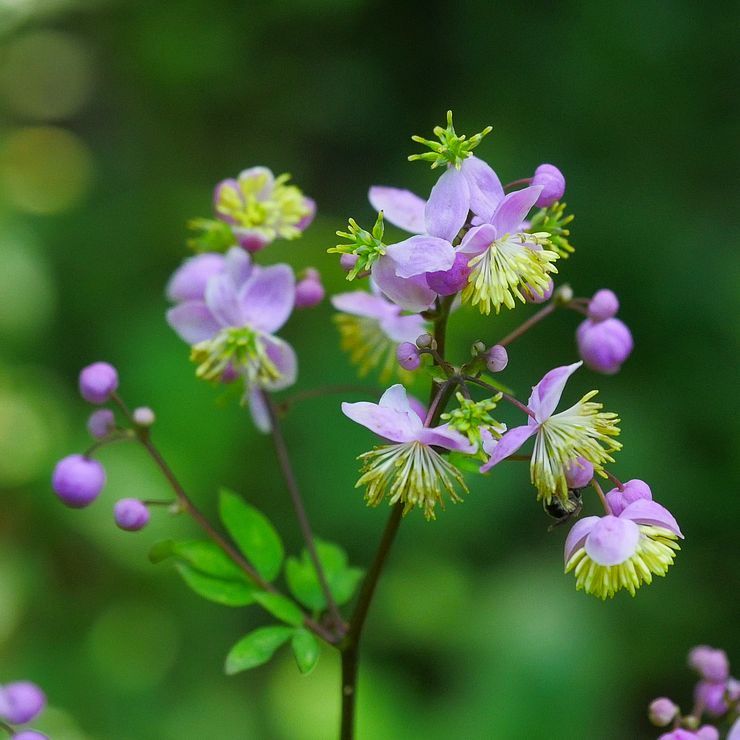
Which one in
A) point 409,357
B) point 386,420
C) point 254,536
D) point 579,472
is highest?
point 409,357

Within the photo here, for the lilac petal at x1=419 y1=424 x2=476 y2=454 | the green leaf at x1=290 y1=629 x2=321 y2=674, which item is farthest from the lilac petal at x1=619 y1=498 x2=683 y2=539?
the green leaf at x1=290 y1=629 x2=321 y2=674

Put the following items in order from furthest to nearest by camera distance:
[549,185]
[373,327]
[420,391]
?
1. [420,391]
2. [373,327]
3. [549,185]

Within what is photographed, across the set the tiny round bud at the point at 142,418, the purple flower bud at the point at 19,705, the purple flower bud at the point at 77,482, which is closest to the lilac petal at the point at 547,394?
the tiny round bud at the point at 142,418

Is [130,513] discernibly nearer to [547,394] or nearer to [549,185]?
[547,394]

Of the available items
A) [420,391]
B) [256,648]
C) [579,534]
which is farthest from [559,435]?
[420,391]

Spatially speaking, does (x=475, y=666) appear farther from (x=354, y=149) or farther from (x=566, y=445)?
(x=354, y=149)

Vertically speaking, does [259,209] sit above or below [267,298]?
above
